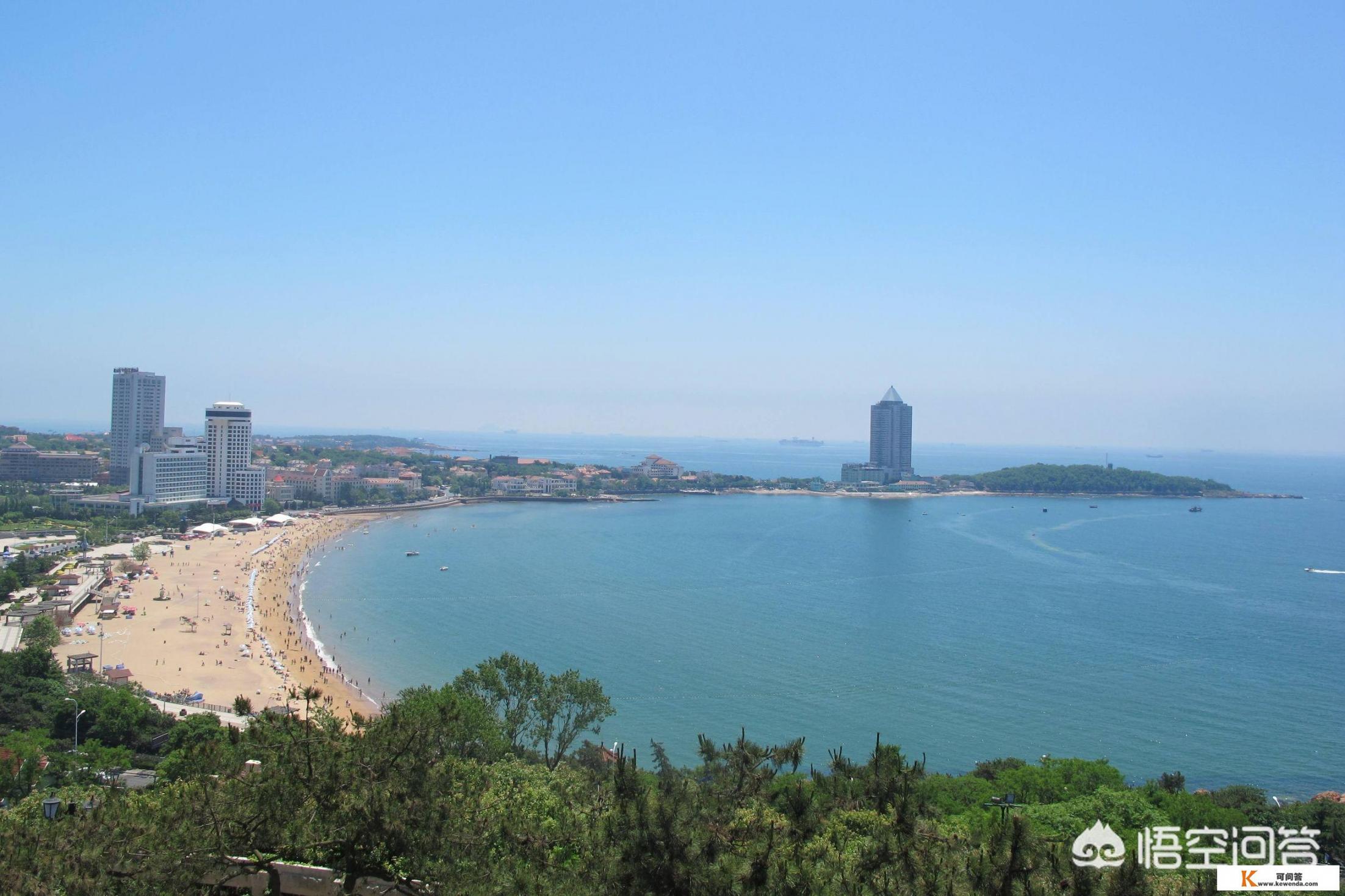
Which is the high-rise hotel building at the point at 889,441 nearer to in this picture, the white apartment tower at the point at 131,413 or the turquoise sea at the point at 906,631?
the turquoise sea at the point at 906,631

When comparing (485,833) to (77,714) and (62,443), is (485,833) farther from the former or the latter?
(62,443)

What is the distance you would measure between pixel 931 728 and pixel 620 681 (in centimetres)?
618

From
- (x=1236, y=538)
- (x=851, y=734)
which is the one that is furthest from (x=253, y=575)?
(x=1236, y=538)

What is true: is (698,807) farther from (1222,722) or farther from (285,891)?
(1222,722)

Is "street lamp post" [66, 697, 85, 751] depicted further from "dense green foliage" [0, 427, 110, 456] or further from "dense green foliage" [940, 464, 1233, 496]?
"dense green foliage" [940, 464, 1233, 496]

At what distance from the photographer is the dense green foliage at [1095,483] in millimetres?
70375

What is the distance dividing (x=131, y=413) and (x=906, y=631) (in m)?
49.1

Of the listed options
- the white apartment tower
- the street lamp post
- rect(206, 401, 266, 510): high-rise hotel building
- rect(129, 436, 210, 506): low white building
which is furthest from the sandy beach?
the white apartment tower

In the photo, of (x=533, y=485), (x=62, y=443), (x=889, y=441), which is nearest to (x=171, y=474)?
(x=533, y=485)

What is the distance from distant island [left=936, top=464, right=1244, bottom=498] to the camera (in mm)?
70125

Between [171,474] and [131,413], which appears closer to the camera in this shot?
[171,474]

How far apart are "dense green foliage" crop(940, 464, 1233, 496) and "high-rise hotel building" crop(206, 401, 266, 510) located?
54436 millimetres

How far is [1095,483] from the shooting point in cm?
7112

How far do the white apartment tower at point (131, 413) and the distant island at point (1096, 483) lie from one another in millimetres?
60275
